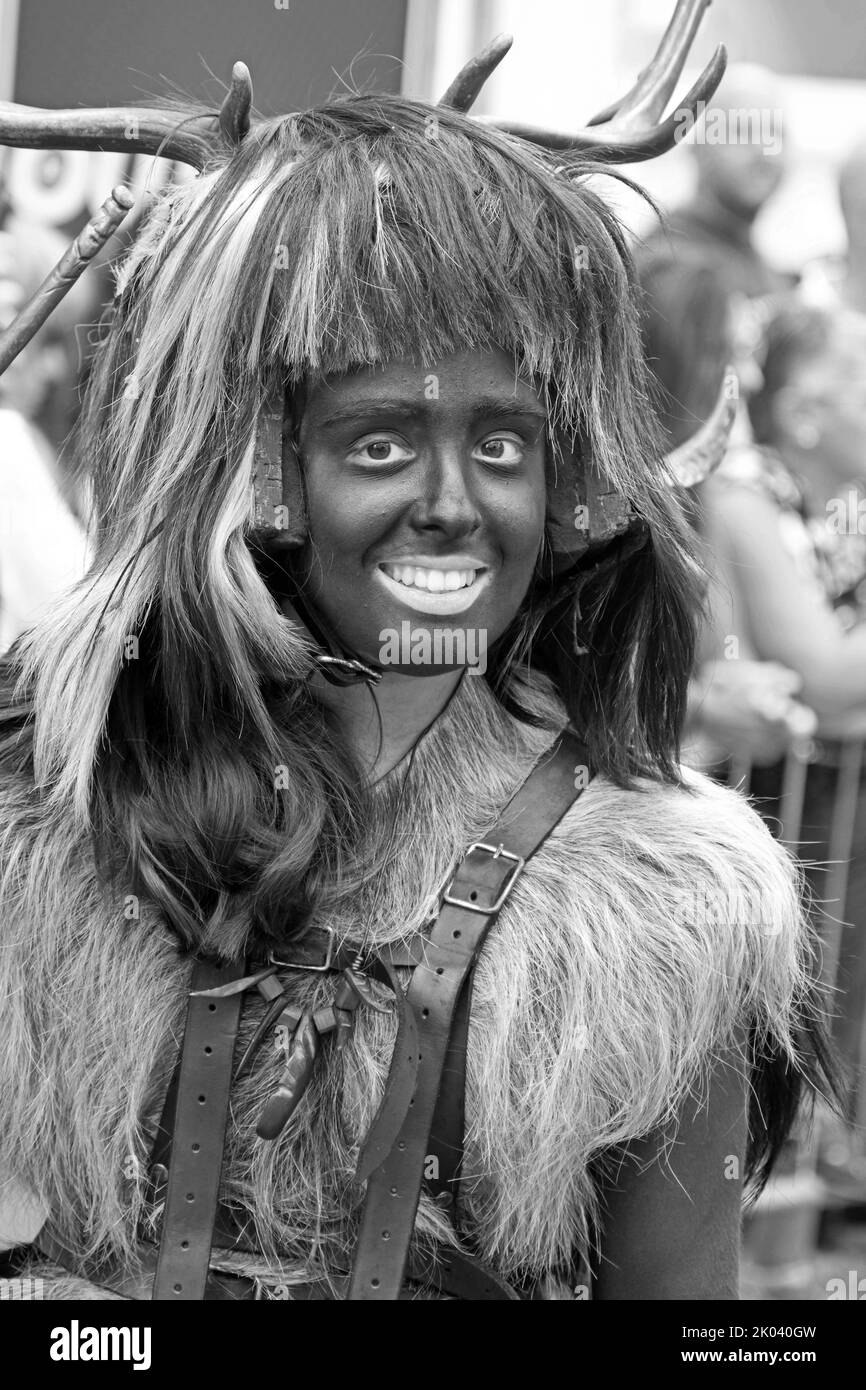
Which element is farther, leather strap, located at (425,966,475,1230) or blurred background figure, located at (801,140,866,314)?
blurred background figure, located at (801,140,866,314)

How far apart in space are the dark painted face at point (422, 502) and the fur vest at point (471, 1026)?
0.23 metres

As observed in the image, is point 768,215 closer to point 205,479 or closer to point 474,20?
point 474,20

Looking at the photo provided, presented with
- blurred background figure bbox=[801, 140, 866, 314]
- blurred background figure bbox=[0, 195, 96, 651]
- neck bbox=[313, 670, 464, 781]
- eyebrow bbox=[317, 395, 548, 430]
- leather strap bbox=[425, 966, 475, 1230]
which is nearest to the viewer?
eyebrow bbox=[317, 395, 548, 430]

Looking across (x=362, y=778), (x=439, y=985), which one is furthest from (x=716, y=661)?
(x=439, y=985)

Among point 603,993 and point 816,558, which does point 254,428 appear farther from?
point 816,558

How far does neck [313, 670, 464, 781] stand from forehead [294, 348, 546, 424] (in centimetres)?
31

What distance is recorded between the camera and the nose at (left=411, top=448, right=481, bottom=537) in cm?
136

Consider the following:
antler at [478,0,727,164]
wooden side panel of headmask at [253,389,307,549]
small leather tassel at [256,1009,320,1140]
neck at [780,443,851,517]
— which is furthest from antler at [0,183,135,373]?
neck at [780,443,851,517]

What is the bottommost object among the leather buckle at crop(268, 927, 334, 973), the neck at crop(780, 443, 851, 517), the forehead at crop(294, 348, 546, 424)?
the leather buckle at crop(268, 927, 334, 973)

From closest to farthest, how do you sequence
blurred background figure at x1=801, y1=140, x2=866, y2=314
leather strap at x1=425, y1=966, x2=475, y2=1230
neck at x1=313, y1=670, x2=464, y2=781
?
leather strap at x1=425, y1=966, x2=475, y2=1230, neck at x1=313, y1=670, x2=464, y2=781, blurred background figure at x1=801, y1=140, x2=866, y2=314

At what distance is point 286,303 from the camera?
53.1 inches

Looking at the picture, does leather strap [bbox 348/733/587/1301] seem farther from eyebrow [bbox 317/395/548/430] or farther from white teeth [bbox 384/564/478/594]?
eyebrow [bbox 317/395/548/430]

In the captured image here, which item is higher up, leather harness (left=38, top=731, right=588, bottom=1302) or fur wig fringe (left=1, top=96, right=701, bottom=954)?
fur wig fringe (left=1, top=96, right=701, bottom=954)

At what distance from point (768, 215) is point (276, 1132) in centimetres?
286
